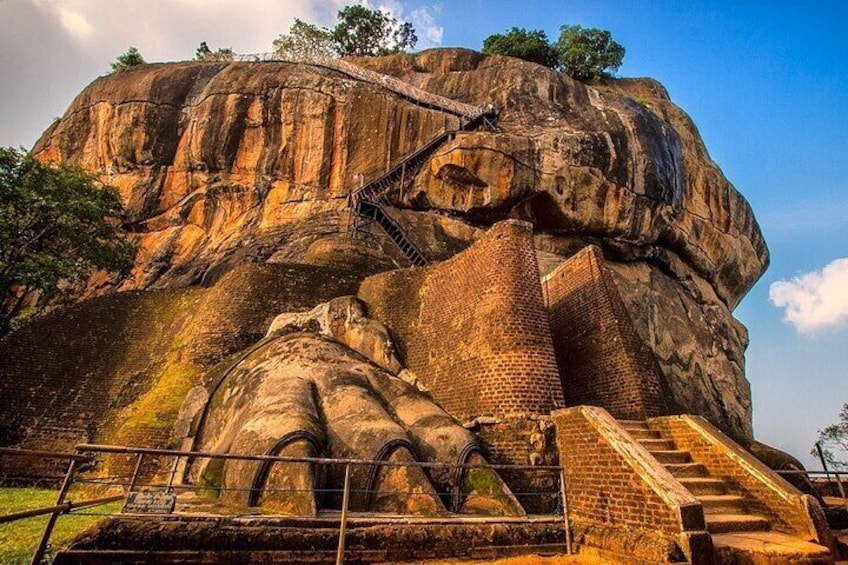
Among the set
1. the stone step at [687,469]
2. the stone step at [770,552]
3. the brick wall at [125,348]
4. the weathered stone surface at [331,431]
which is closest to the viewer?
the stone step at [770,552]

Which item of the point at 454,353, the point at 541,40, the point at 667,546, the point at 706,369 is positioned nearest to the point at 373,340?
the point at 454,353

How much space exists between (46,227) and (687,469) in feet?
62.6

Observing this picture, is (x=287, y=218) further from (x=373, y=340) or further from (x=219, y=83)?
(x=373, y=340)

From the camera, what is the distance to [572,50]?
33219 millimetres

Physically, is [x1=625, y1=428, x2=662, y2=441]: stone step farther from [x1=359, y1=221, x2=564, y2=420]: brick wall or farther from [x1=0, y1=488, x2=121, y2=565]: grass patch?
[x1=0, y1=488, x2=121, y2=565]: grass patch

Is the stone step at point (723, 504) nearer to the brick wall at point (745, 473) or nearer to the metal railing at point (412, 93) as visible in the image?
the brick wall at point (745, 473)

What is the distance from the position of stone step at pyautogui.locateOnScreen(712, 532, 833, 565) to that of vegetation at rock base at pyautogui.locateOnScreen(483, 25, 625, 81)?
1333 inches

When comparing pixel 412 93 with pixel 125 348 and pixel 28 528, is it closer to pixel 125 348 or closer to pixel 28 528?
pixel 125 348

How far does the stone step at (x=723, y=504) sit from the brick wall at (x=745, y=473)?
97 mm

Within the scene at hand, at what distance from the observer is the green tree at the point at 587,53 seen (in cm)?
3334

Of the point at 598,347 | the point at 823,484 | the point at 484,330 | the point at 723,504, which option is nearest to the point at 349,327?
the point at 484,330

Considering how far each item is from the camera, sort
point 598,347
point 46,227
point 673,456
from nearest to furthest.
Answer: point 673,456
point 598,347
point 46,227

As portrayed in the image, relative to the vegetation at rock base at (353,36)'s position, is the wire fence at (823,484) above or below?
below

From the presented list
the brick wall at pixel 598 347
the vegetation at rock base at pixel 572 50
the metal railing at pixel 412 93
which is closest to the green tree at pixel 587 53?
the vegetation at rock base at pixel 572 50
